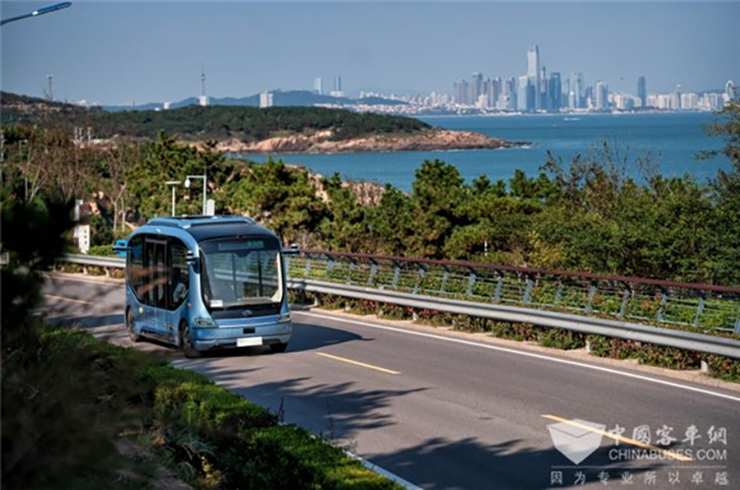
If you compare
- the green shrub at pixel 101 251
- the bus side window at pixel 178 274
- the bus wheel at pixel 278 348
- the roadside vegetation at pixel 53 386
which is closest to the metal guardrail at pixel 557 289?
the bus wheel at pixel 278 348

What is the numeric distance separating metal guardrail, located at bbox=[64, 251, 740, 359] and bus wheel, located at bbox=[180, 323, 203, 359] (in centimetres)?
345

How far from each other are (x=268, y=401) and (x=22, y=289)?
407 inches

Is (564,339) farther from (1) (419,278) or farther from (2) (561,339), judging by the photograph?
(1) (419,278)

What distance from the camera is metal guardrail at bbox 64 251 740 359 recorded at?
17.3 m

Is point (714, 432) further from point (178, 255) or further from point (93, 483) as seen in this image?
point (178, 255)

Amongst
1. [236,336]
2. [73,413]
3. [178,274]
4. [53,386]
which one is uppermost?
[53,386]

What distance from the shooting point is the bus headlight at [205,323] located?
19.2 m

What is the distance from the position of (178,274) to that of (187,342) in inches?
45.7

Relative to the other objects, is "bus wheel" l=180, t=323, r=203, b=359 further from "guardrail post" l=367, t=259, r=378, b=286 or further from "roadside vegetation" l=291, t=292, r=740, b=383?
"guardrail post" l=367, t=259, r=378, b=286

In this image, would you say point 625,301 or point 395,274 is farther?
point 395,274

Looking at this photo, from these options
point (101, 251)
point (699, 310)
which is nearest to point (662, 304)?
point (699, 310)

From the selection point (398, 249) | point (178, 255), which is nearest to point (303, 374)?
point (178, 255)

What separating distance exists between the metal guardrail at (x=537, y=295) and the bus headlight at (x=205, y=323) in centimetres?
328

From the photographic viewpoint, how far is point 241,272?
19703 millimetres
